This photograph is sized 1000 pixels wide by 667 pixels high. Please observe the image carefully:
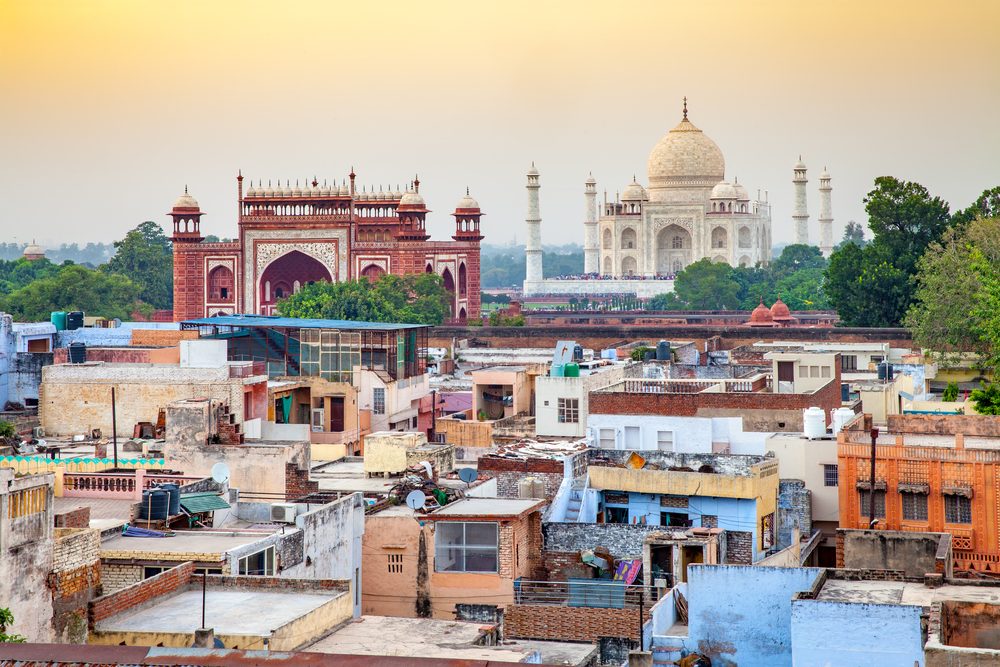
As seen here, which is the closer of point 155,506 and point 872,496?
point 155,506

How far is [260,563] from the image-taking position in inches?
484

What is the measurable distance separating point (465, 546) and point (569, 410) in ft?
26.1

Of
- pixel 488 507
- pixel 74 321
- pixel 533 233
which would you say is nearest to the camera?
pixel 488 507

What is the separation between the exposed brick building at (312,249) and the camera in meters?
55.6

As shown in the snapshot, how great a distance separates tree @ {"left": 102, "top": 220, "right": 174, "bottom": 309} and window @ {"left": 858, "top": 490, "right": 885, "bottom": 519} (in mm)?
55282

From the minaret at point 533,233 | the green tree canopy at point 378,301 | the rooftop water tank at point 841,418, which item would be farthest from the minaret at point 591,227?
the rooftop water tank at point 841,418

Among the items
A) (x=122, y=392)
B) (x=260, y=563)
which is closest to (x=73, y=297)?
(x=122, y=392)

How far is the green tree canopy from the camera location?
4728 centimetres

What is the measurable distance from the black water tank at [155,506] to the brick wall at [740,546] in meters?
4.86

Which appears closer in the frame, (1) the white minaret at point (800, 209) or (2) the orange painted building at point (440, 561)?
(2) the orange painted building at point (440, 561)

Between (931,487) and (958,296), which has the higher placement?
(958,296)

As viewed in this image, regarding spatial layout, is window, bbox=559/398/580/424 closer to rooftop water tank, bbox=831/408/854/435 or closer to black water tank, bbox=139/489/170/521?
rooftop water tank, bbox=831/408/854/435

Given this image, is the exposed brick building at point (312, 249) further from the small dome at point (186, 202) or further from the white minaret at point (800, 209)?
the white minaret at point (800, 209)

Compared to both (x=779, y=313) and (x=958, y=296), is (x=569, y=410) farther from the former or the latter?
(x=779, y=313)
